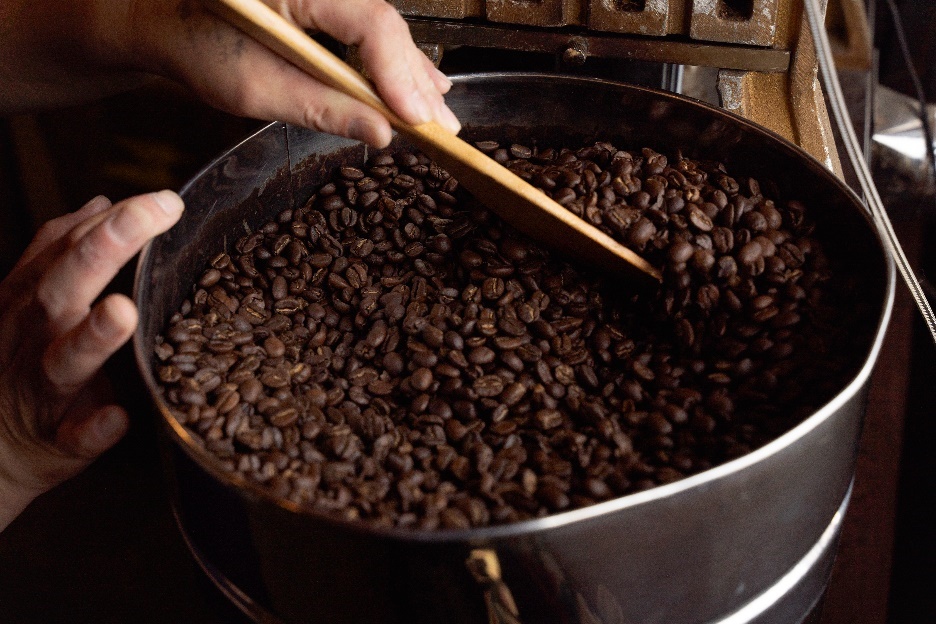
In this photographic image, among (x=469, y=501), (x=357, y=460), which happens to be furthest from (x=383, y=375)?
(x=469, y=501)

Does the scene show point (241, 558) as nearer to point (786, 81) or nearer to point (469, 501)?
point (469, 501)

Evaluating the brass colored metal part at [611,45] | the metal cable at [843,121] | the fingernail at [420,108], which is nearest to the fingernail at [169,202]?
the fingernail at [420,108]

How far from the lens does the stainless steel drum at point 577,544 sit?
26.6 inches

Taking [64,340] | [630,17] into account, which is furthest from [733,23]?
[64,340]

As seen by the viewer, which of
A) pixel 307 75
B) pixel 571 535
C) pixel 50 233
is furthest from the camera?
pixel 50 233

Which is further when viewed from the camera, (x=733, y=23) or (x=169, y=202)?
(x=733, y=23)

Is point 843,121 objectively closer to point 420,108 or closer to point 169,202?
point 420,108

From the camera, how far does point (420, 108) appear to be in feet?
3.31

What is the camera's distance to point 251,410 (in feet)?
3.19

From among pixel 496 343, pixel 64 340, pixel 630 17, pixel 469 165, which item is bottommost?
pixel 496 343

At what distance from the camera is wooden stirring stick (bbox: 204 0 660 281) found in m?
0.92

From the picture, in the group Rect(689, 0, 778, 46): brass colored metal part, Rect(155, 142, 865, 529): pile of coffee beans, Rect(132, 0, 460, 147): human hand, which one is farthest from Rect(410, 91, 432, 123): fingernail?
Rect(689, 0, 778, 46): brass colored metal part

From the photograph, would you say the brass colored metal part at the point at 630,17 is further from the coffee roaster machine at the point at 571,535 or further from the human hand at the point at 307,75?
the human hand at the point at 307,75

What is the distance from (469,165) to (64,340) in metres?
0.52
